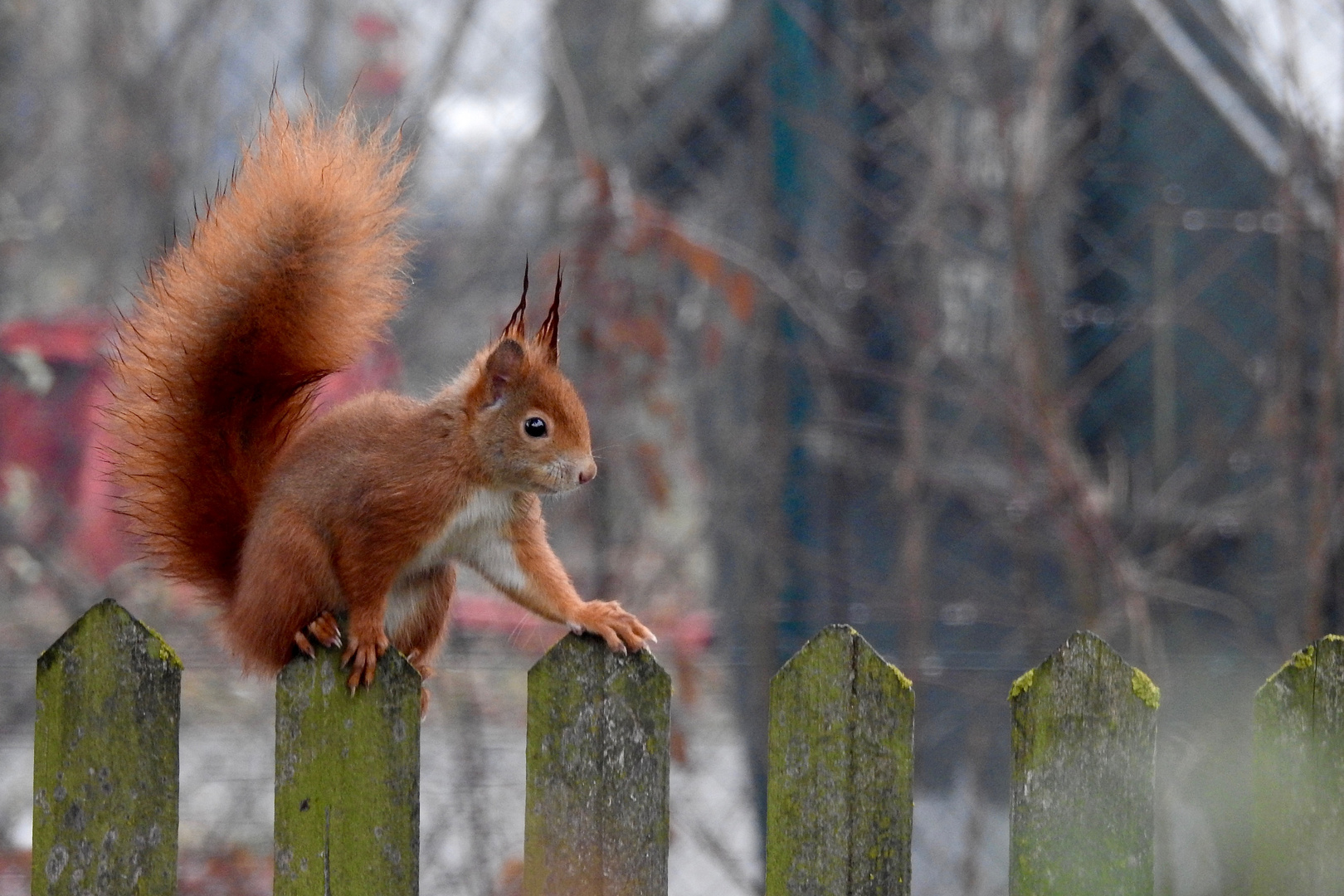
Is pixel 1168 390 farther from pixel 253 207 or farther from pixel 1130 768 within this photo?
pixel 253 207

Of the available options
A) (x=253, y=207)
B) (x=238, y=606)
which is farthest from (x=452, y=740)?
(x=253, y=207)

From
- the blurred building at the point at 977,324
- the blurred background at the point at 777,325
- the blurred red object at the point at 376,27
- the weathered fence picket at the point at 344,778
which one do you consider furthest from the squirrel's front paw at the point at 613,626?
the blurred red object at the point at 376,27

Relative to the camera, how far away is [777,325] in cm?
203

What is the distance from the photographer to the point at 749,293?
1931mm

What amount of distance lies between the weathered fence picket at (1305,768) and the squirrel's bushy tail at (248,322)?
0.68 metres

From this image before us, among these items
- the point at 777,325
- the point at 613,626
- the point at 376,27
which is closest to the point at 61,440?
the point at 376,27

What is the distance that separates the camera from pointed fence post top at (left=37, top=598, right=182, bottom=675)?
929 millimetres

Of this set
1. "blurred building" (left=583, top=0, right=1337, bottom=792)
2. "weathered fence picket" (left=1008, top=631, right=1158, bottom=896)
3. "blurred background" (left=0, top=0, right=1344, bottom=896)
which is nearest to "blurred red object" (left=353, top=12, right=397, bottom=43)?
"blurred background" (left=0, top=0, right=1344, bottom=896)

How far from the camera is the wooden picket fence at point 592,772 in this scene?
93 centimetres

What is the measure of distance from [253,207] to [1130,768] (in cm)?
71

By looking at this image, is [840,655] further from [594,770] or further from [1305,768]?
→ [1305,768]

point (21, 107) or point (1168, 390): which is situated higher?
point (21, 107)

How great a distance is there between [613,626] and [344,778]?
21 centimetres

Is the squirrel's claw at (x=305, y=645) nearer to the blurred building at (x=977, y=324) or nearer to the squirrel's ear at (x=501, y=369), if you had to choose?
the squirrel's ear at (x=501, y=369)
